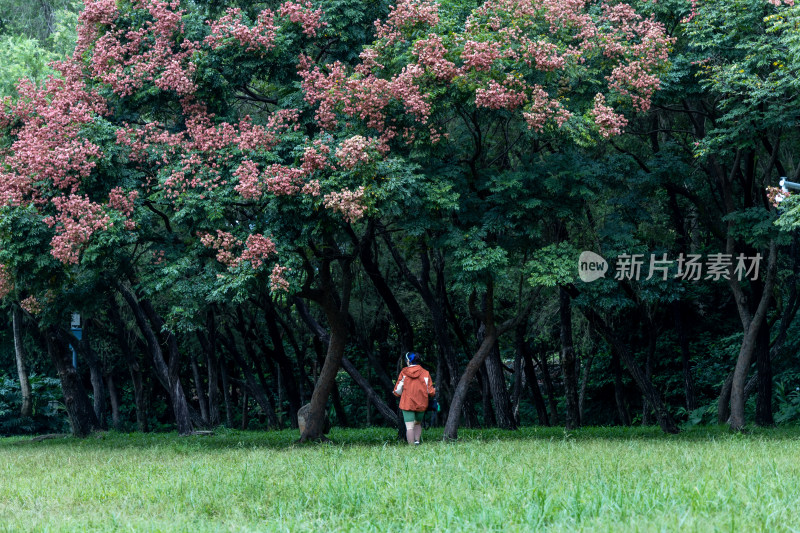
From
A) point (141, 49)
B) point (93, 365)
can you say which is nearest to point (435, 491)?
point (141, 49)

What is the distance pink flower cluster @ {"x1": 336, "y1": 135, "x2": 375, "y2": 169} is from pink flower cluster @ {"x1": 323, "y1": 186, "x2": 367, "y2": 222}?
482mm

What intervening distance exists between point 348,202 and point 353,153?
0.79 metres

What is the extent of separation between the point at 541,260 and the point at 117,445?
9.68 metres

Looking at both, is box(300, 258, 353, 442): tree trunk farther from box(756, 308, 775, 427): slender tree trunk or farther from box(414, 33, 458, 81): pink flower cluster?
box(756, 308, 775, 427): slender tree trunk

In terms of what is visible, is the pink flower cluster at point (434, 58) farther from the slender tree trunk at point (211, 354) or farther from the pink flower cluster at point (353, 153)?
the slender tree trunk at point (211, 354)

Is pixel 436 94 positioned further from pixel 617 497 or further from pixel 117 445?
pixel 117 445

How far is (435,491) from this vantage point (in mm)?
7555

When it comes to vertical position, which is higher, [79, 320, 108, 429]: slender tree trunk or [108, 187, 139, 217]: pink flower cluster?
[108, 187, 139, 217]: pink flower cluster

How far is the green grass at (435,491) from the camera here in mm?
6230

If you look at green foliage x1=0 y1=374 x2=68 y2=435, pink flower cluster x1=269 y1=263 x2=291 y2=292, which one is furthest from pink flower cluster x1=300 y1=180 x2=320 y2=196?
green foliage x1=0 y1=374 x2=68 y2=435

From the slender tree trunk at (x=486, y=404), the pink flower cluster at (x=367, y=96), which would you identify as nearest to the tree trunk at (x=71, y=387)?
the slender tree trunk at (x=486, y=404)

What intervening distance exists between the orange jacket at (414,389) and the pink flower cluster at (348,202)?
3.09 m

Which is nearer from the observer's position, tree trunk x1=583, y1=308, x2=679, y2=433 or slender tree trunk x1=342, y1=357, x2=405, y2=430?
tree trunk x1=583, y1=308, x2=679, y2=433

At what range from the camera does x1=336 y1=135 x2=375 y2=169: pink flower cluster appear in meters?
13.1
